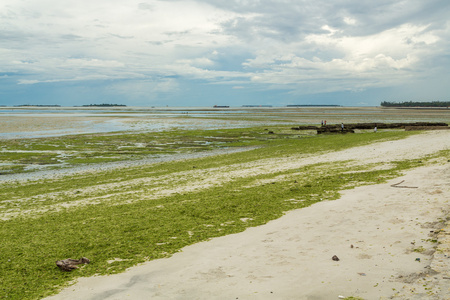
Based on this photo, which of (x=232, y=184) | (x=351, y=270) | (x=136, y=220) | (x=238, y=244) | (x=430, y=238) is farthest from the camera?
(x=232, y=184)

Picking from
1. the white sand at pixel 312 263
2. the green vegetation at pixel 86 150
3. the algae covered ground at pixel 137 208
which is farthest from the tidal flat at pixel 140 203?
the white sand at pixel 312 263

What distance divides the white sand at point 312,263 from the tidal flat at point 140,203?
33.9 inches

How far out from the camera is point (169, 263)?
846 cm

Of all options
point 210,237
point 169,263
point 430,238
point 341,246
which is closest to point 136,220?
point 210,237

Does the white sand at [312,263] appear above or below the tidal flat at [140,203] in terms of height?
above

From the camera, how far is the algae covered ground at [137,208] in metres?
9.05

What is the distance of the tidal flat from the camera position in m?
9.20

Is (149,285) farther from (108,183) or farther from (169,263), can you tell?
(108,183)

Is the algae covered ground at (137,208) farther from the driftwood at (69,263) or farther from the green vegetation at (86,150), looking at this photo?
the green vegetation at (86,150)

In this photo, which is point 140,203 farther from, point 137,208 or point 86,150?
point 86,150

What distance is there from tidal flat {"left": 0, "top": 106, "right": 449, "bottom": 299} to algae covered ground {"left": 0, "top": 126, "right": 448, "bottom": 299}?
36 mm

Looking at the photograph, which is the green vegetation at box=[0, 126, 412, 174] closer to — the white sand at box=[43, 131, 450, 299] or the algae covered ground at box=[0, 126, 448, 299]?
the algae covered ground at box=[0, 126, 448, 299]

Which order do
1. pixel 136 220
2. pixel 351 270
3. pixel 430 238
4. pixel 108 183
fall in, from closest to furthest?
pixel 351 270 → pixel 430 238 → pixel 136 220 → pixel 108 183

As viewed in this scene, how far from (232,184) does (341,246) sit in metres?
10.3
